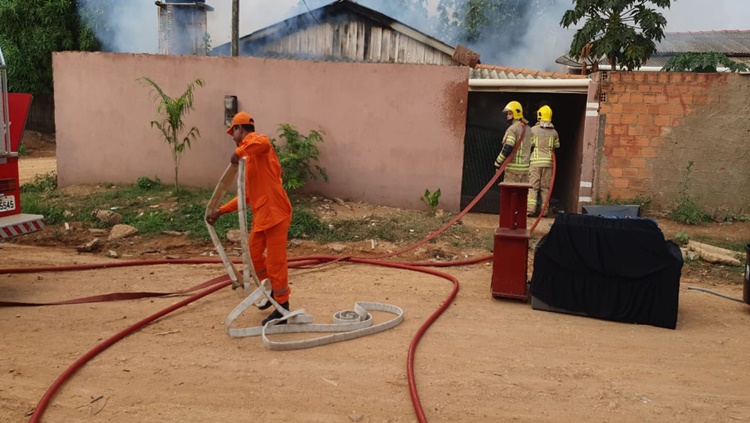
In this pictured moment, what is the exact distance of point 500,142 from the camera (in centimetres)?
1244

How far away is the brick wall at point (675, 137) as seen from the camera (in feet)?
30.9

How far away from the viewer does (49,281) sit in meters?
6.46

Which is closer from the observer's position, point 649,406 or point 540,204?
point 649,406

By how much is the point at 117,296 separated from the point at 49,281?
1238 mm

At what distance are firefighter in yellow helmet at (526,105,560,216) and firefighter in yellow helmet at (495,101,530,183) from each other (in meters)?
0.14

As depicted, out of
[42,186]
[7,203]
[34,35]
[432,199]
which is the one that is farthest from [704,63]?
[34,35]

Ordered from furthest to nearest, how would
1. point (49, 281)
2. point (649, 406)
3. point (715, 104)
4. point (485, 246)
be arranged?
point (715, 104)
point (485, 246)
point (49, 281)
point (649, 406)

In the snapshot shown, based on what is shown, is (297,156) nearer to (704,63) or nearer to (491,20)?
(704,63)

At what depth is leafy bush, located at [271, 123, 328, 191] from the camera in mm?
9578

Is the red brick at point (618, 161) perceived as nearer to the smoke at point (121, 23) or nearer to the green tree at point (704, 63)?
the green tree at point (704, 63)

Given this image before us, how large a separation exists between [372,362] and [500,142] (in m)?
8.68

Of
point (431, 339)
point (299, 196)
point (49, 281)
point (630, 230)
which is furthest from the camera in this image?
point (299, 196)

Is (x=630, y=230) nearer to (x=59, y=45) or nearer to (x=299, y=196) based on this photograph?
(x=299, y=196)

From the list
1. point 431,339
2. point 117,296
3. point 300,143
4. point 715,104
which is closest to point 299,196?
point 300,143
